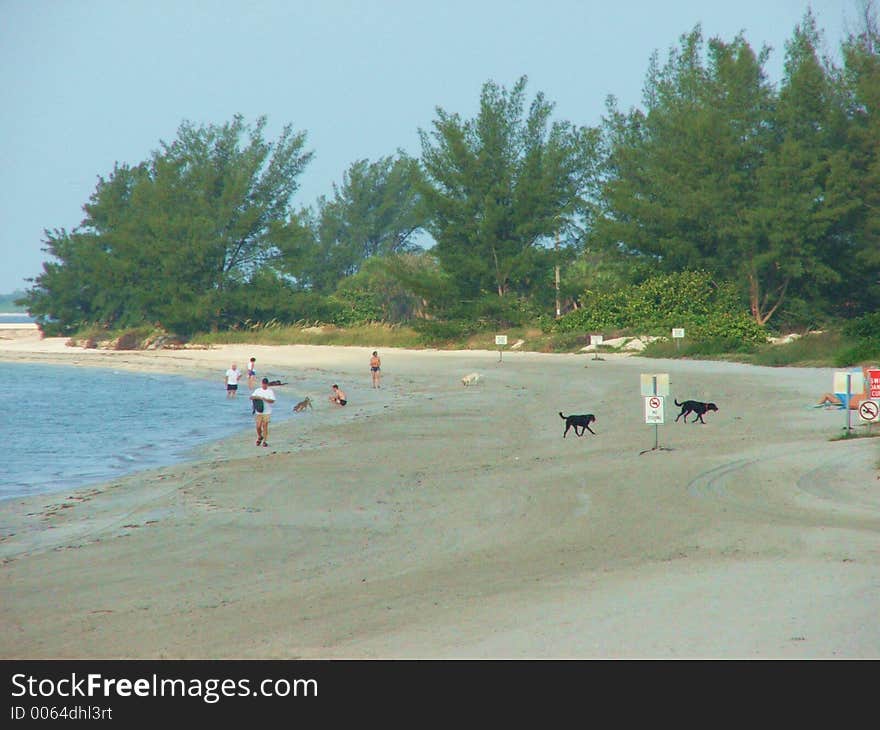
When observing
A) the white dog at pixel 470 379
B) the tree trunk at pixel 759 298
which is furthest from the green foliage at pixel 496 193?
the white dog at pixel 470 379

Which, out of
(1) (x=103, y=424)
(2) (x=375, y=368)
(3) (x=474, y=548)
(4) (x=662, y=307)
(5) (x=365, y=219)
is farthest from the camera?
(5) (x=365, y=219)

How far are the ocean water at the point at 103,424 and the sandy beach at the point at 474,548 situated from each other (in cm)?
185

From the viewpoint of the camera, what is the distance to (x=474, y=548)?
11859 millimetres

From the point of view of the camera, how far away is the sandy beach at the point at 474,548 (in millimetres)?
8141

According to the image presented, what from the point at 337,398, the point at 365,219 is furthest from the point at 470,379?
the point at 365,219

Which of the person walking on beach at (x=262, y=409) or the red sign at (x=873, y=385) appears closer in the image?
the red sign at (x=873, y=385)

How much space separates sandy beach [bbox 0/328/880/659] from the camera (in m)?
8.14

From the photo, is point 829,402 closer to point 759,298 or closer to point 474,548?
point 474,548

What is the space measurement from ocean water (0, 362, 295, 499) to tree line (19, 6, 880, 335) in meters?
18.9

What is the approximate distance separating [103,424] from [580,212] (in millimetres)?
39086

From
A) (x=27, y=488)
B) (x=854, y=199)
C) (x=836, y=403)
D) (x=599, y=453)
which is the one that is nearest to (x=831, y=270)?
(x=854, y=199)

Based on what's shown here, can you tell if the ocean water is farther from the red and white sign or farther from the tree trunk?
the tree trunk

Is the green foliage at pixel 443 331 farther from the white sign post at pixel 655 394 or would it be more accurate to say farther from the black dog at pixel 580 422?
the white sign post at pixel 655 394

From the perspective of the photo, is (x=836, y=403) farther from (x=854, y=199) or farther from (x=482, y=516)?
(x=854, y=199)
